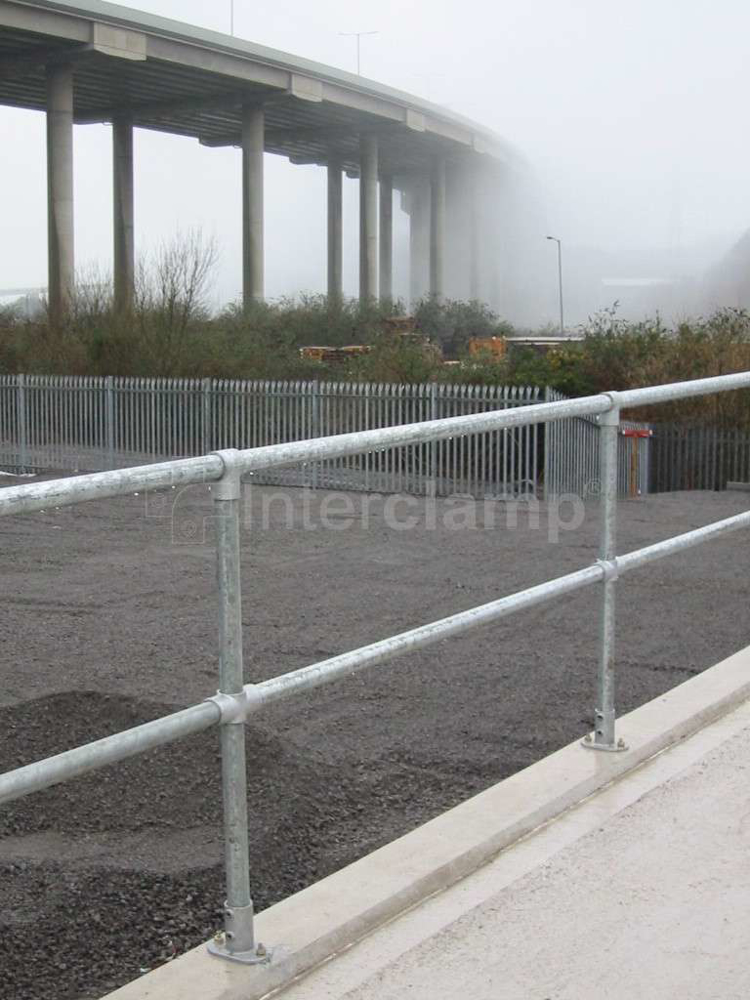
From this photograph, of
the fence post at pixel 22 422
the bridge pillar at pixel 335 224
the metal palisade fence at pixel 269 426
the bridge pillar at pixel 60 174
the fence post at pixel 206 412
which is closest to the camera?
the metal palisade fence at pixel 269 426

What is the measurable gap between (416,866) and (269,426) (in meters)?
18.9

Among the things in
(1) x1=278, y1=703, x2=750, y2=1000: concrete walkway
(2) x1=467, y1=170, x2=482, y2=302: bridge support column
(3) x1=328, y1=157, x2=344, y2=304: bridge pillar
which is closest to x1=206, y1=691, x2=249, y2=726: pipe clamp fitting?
(1) x1=278, y1=703, x2=750, y2=1000: concrete walkway

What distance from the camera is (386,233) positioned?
71.8 meters

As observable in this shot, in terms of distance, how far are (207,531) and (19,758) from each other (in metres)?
7.63

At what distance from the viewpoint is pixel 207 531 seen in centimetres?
1328

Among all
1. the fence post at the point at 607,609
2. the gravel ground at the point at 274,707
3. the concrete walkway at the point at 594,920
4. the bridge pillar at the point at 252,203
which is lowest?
the gravel ground at the point at 274,707

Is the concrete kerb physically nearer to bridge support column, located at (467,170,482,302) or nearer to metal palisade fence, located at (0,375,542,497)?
metal palisade fence, located at (0,375,542,497)

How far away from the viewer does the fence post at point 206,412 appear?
74.9ft

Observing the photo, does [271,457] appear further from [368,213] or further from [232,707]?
[368,213]

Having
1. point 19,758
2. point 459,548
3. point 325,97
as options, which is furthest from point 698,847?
point 325,97

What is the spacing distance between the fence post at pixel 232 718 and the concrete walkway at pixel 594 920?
0.63 feet

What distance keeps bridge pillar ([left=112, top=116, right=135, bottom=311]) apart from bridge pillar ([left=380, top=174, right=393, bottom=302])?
17.2m

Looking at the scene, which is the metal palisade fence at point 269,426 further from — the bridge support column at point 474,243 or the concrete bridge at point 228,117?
the bridge support column at point 474,243

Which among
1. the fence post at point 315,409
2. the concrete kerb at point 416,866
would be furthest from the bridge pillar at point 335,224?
the concrete kerb at point 416,866
